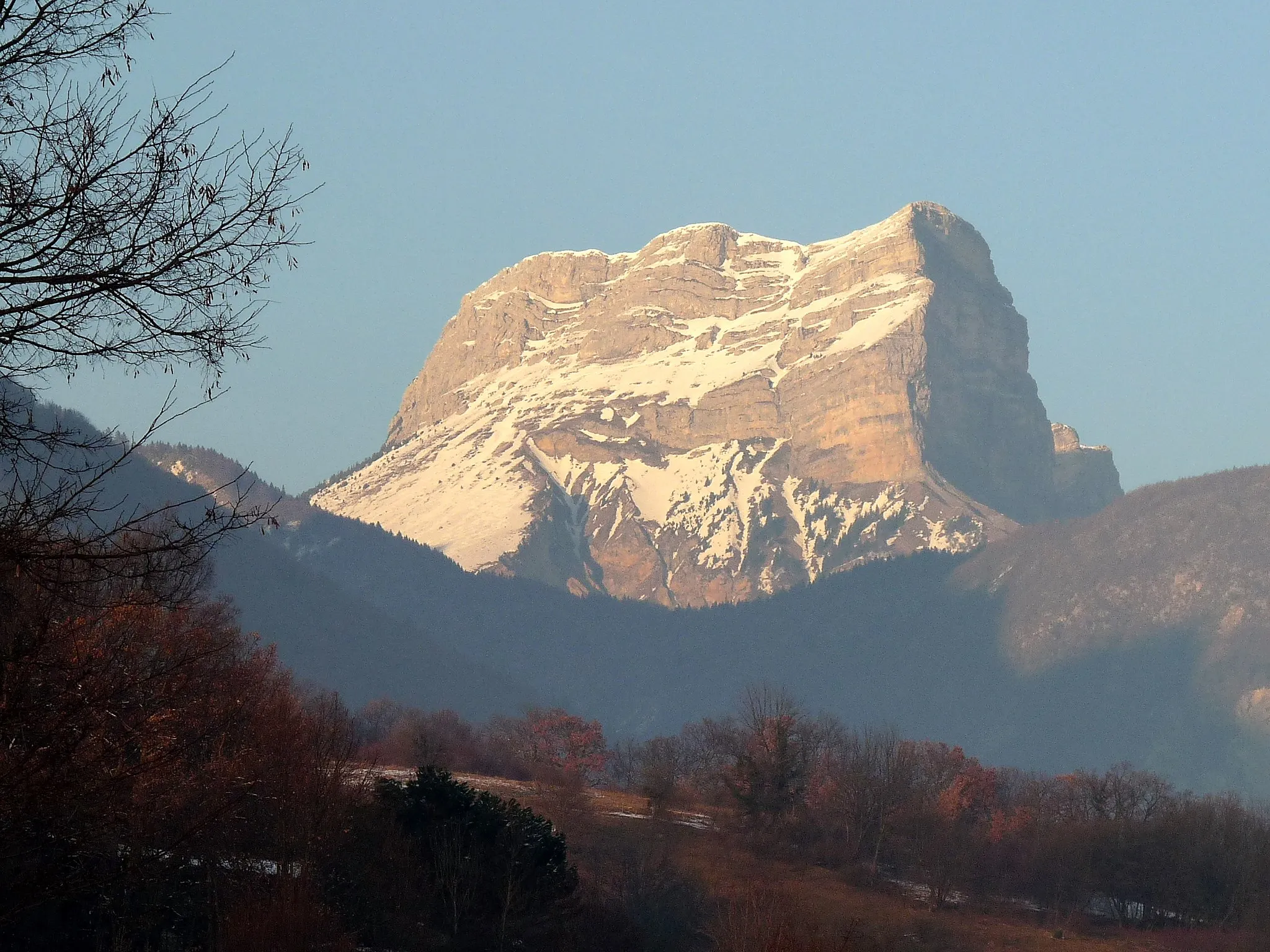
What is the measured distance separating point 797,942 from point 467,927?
66.2ft

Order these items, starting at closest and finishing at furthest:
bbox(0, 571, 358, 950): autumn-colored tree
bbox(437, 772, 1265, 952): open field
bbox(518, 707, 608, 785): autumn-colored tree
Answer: bbox(0, 571, 358, 950): autumn-colored tree < bbox(437, 772, 1265, 952): open field < bbox(518, 707, 608, 785): autumn-colored tree

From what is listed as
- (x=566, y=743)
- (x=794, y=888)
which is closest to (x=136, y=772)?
(x=794, y=888)

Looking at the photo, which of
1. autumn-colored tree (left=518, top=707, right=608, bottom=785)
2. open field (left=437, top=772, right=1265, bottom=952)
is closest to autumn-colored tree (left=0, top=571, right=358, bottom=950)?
open field (left=437, top=772, right=1265, bottom=952)

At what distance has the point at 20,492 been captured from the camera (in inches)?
535

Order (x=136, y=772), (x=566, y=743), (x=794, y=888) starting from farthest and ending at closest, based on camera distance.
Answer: (x=566, y=743)
(x=794, y=888)
(x=136, y=772)

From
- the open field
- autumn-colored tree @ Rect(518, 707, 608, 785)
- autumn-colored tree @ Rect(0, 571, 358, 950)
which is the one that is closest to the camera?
autumn-colored tree @ Rect(0, 571, 358, 950)

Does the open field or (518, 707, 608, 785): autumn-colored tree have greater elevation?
(518, 707, 608, 785): autumn-colored tree

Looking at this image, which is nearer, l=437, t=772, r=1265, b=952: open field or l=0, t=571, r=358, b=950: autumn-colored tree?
l=0, t=571, r=358, b=950: autumn-colored tree

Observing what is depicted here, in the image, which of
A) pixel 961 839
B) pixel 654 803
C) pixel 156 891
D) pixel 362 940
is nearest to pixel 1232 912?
pixel 961 839

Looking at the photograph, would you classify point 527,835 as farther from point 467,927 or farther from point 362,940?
point 362,940

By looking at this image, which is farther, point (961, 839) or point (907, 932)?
point (961, 839)

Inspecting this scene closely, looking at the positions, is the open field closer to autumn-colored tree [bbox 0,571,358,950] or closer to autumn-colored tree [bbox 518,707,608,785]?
autumn-colored tree [bbox 0,571,358,950]

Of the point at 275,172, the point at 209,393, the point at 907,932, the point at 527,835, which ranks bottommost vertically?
the point at 907,932

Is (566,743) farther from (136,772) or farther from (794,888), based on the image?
(136,772)
